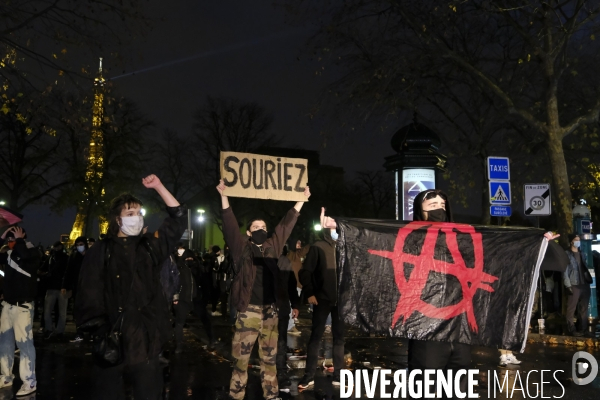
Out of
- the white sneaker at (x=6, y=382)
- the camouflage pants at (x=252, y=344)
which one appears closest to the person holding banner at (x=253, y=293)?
the camouflage pants at (x=252, y=344)

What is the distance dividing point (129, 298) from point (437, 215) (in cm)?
272

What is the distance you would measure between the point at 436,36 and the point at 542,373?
11417 millimetres

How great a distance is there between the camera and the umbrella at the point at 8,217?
8.90m

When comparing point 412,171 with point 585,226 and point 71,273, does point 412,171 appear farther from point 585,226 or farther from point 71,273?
point 71,273

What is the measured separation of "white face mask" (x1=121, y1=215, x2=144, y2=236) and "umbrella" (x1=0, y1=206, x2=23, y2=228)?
4350mm

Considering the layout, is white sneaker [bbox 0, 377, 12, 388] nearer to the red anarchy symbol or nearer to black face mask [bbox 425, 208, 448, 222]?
the red anarchy symbol

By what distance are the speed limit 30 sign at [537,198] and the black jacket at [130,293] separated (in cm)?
1147

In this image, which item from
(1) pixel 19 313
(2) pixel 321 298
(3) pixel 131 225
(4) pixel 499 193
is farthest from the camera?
(4) pixel 499 193

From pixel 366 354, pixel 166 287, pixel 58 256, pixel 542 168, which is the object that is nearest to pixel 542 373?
pixel 366 354

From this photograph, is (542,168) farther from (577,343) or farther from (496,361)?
(496,361)

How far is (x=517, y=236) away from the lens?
6.31 metres

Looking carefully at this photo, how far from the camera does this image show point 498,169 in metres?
15.1

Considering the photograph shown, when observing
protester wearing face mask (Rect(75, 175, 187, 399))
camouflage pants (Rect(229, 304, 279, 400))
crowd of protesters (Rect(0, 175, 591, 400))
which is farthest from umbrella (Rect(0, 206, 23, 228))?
protester wearing face mask (Rect(75, 175, 187, 399))

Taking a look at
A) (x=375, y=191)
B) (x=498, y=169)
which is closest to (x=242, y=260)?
(x=498, y=169)
